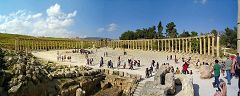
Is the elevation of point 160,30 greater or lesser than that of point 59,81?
greater

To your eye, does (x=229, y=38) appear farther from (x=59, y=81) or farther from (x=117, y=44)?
(x=59, y=81)

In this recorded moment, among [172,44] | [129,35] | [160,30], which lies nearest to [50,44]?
[129,35]

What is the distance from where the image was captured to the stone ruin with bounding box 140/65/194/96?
60.7 ft

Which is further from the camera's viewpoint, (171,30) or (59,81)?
(171,30)

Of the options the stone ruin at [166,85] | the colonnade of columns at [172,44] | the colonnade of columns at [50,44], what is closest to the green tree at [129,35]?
the colonnade of columns at [172,44]

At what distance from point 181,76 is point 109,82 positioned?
22612 millimetres

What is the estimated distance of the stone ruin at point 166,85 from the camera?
1851cm

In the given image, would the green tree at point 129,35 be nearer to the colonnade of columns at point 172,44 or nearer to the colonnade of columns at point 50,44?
the colonnade of columns at point 172,44

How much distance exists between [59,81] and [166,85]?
20756 mm

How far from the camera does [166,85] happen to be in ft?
63.8

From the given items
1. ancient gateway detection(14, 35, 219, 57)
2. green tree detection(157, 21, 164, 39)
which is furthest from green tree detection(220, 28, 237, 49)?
green tree detection(157, 21, 164, 39)

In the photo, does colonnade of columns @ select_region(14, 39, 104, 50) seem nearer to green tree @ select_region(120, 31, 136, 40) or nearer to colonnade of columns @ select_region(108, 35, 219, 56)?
colonnade of columns @ select_region(108, 35, 219, 56)

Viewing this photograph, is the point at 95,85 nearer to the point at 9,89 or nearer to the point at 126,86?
the point at 126,86

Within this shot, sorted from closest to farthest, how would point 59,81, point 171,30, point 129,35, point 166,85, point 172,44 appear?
point 166,85, point 59,81, point 172,44, point 171,30, point 129,35
